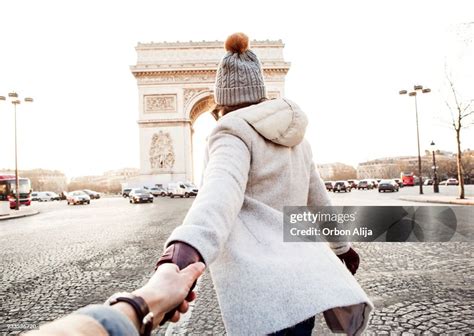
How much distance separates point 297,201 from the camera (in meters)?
1.48

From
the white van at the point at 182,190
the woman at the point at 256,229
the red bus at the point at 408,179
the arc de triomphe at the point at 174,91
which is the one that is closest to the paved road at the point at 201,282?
the woman at the point at 256,229

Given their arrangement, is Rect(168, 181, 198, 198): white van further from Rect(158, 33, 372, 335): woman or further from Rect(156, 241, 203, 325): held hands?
Rect(156, 241, 203, 325): held hands

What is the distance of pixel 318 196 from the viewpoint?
66.8 inches

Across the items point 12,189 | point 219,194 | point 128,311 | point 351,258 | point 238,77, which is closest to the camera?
point 128,311

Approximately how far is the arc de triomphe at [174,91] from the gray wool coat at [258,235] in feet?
112

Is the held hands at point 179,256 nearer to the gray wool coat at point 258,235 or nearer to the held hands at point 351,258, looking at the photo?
the gray wool coat at point 258,235

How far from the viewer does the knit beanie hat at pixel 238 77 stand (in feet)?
4.89

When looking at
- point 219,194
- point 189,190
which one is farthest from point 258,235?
point 189,190

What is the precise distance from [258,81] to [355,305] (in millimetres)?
809

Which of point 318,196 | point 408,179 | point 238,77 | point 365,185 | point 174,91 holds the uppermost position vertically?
point 174,91

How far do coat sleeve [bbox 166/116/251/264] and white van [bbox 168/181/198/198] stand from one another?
29.7 meters

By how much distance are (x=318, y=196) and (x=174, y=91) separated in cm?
3556

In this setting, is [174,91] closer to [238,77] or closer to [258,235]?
[238,77]

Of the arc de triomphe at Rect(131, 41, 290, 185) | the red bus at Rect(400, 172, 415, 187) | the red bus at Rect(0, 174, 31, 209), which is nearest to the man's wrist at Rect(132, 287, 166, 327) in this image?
the red bus at Rect(0, 174, 31, 209)
